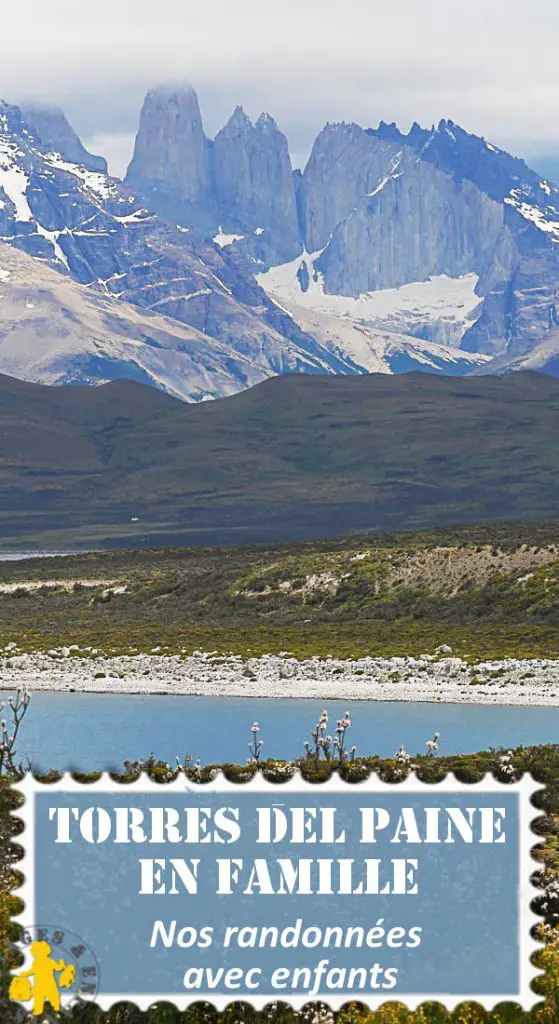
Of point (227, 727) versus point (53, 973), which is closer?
point (53, 973)

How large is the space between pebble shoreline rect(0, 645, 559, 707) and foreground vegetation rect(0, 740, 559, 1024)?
1962 centimetres

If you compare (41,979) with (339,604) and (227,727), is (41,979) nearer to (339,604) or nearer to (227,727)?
(227,727)

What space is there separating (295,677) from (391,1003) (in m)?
43.0

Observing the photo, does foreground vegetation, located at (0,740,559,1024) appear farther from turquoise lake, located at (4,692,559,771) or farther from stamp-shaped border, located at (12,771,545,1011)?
turquoise lake, located at (4,692,559,771)

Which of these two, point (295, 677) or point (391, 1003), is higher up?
point (391, 1003)

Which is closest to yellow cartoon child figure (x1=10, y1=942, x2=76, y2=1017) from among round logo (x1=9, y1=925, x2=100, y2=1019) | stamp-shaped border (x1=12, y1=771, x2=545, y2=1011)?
round logo (x1=9, y1=925, x2=100, y2=1019)

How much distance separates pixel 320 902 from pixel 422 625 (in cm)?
6098

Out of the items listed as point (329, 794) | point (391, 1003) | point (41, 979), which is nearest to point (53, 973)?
point (41, 979)

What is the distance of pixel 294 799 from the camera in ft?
56.6

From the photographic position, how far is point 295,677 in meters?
57.8

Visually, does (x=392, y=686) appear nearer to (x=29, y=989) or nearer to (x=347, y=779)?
(x=347, y=779)

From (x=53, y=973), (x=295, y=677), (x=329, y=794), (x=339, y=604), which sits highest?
(x=329, y=794)

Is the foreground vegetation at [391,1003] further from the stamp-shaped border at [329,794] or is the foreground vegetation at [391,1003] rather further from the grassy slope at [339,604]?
the grassy slope at [339,604]

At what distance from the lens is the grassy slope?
70.4 meters
